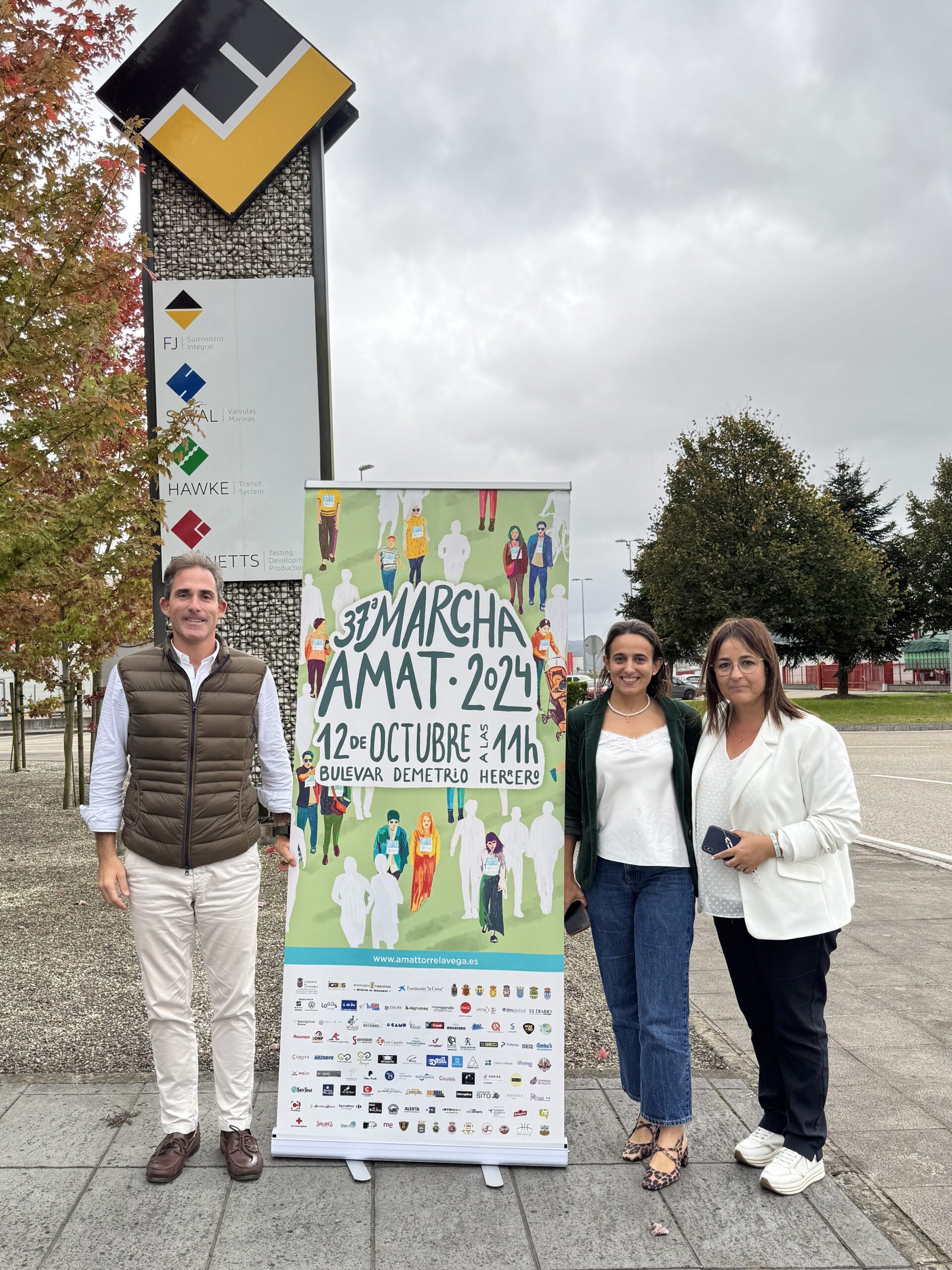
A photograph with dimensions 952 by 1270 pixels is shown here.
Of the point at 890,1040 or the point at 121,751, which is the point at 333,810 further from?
the point at 890,1040

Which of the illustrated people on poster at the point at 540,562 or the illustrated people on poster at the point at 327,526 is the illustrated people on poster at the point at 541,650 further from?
the illustrated people on poster at the point at 327,526

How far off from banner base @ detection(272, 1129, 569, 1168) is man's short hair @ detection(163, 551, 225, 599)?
1821mm

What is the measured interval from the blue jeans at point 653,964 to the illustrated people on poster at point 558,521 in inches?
41.5

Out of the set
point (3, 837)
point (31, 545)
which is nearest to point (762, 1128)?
point (31, 545)

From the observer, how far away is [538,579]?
3.34 meters

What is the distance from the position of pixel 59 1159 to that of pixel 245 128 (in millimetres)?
8590

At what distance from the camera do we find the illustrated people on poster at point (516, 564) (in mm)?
3342

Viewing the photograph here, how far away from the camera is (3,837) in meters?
9.94

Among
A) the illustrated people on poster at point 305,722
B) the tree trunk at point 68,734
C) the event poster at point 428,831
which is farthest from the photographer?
the tree trunk at point 68,734

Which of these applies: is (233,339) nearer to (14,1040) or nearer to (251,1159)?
(14,1040)

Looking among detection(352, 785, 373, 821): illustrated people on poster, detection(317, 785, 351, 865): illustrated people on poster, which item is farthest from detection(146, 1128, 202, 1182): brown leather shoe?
detection(352, 785, 373, 821): illustrated people on poster

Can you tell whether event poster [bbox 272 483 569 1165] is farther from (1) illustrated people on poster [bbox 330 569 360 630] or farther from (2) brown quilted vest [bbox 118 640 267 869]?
(2) brown quilted vest [bbox 118 640 267 869]

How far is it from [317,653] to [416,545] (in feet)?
1.66

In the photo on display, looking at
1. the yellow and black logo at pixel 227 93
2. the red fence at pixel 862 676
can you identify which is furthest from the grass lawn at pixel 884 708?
the red fence at pixel 862 676
